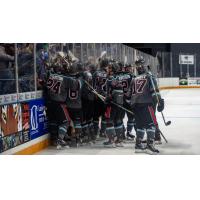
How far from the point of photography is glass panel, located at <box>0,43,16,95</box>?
4.51 m

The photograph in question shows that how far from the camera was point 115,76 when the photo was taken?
5.21 metres

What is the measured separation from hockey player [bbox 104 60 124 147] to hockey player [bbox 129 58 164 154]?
0.19 m

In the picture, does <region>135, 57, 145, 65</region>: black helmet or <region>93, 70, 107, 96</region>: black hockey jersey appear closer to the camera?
<region>135, 57, 145, 65</region>: black helmet

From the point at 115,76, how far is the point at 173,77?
1.38 metres

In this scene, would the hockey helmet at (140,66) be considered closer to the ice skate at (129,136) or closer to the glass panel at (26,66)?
the ice skate at (129,136)

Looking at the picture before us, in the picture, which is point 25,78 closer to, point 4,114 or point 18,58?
point 18,58

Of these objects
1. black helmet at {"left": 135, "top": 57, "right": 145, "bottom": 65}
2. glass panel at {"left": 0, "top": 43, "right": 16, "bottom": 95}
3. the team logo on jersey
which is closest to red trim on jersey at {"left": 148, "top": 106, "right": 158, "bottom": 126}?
black helmet at {"left": 135, "top": 57, "right": 145, "bottom": 65}

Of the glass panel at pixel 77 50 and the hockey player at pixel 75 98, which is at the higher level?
the glass panel at pixel 77 50

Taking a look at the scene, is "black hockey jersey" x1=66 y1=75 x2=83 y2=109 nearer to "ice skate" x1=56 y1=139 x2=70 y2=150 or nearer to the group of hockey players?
the group of hockey players

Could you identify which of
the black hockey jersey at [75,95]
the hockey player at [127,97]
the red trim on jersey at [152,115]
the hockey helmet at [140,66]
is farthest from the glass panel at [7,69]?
the red trim on jersey at [152,115]

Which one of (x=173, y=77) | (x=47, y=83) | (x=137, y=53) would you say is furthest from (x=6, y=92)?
(x=173, y=77)

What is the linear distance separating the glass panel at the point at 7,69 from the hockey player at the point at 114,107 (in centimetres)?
110

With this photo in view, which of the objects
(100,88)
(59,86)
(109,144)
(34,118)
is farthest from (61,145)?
(100,88)

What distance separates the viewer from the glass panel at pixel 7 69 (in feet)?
14.8
